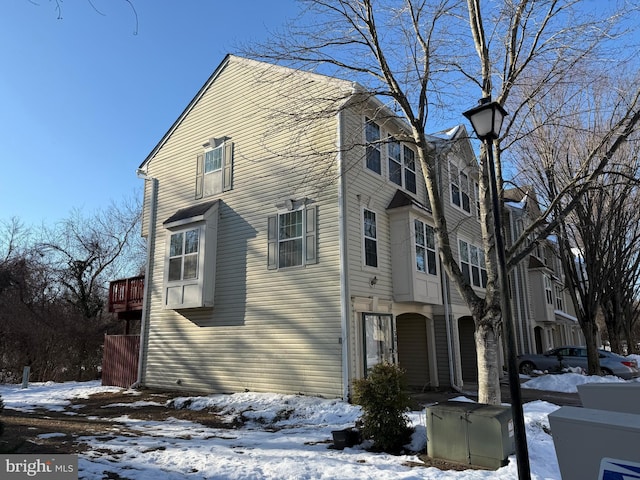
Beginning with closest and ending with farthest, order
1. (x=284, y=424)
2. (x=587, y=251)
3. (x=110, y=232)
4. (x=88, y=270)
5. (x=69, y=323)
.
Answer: (x=284, y=424) < (x=587, y=251) < (x=69, y=323) < (x=88, y=270) < (x=110, y=232)

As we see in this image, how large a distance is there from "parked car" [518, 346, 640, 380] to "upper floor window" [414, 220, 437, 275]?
8.90 m

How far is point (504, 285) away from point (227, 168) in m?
11.0

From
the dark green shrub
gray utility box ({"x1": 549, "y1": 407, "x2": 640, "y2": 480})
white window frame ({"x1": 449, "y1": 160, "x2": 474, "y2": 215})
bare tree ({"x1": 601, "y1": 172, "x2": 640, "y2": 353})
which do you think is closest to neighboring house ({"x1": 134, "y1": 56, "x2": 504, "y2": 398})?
white window frame ({"x1": 449, "y1": 160, "x2": 474, "y2": 215})

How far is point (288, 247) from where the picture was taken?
12.6 metres

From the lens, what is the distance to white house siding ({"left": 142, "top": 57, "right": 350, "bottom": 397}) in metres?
11.6

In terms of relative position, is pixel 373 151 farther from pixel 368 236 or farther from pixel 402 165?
pixel 368 236

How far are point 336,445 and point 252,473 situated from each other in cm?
182

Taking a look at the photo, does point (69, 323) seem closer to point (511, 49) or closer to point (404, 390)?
point (404, 390)

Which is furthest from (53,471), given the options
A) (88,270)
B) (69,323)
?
(88,270)

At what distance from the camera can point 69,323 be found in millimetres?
22266

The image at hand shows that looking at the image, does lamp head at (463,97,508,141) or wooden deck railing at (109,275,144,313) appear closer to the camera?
lamp head at (463,97,508,141)

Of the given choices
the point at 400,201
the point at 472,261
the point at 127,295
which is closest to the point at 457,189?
the point at 472,261

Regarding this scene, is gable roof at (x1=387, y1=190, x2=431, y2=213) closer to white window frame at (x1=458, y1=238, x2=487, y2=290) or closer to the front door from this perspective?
the front door

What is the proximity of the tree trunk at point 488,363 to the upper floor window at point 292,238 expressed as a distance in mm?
5033
